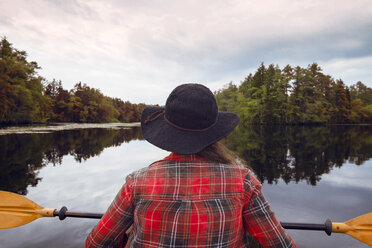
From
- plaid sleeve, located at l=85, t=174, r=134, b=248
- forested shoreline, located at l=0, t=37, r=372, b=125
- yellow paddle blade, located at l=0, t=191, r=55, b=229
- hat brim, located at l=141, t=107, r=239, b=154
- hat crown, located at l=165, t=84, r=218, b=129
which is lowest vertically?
yellow paddle blade, located at l=0, t=191, r=55, b=229

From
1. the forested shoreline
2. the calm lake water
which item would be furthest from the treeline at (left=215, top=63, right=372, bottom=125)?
the calm lake water

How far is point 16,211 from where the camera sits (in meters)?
2.42

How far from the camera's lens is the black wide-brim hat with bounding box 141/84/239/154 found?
0.93 meters

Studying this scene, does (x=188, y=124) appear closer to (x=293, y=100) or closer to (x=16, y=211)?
Answer: (x=16, y=211)

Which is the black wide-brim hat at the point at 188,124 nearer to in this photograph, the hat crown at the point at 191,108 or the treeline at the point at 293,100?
the hat crown at the point at 191,108

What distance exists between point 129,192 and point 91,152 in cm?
1222

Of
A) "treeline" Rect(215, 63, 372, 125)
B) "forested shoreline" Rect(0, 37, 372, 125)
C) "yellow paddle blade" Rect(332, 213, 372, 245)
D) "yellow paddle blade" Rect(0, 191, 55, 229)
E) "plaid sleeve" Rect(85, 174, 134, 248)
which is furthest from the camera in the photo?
"treeline" Rect(215, 63, 372, 125)

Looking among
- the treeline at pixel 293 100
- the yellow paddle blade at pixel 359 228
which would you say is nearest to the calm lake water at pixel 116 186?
the yellow paddle blade at pixel 359 228

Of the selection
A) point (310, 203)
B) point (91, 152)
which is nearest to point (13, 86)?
point (91, 152)

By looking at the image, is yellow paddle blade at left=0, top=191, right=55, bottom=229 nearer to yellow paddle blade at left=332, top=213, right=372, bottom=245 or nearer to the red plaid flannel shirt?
the red plaid flannel shirt

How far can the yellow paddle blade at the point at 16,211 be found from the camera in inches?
92.8

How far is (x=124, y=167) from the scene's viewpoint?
29.7 ft

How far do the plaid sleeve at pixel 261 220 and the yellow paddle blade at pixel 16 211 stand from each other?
2.47 meters

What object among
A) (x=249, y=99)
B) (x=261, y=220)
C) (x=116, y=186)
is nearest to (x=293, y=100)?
(x=249, y=99)
